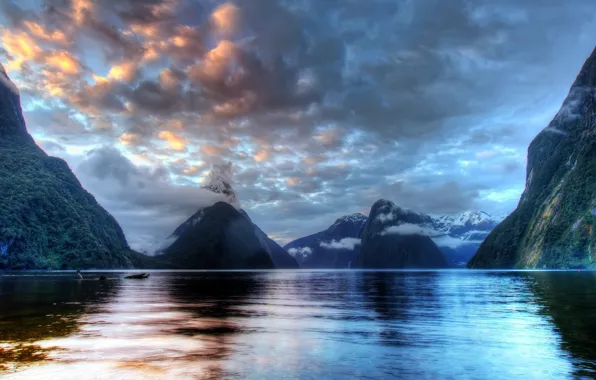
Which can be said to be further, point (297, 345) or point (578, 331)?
point (578, 331)

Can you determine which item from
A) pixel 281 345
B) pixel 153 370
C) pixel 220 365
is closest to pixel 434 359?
pixel 281 345

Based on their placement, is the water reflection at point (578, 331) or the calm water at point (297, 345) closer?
the calm water at point (297, 345)

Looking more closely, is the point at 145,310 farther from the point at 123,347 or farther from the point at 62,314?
the point at 123,347

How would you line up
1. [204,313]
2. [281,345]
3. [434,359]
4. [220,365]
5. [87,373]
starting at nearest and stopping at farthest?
[87,373] → [220,365] → [434,359] → [281,345] → [204,313]

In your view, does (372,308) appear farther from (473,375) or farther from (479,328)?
(473,375)

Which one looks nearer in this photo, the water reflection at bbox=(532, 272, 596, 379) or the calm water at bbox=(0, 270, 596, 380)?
the calm water at bbox=(0, 270, 596, 380)

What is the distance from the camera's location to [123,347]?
26625 mm

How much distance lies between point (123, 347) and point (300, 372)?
12.6m

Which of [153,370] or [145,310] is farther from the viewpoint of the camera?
[145,310]

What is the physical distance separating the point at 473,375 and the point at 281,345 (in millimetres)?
11996

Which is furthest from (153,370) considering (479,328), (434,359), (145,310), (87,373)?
(145,310)

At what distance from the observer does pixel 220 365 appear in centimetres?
2155

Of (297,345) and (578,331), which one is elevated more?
(578,331)

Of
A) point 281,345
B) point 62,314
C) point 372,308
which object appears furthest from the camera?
point 372,308
